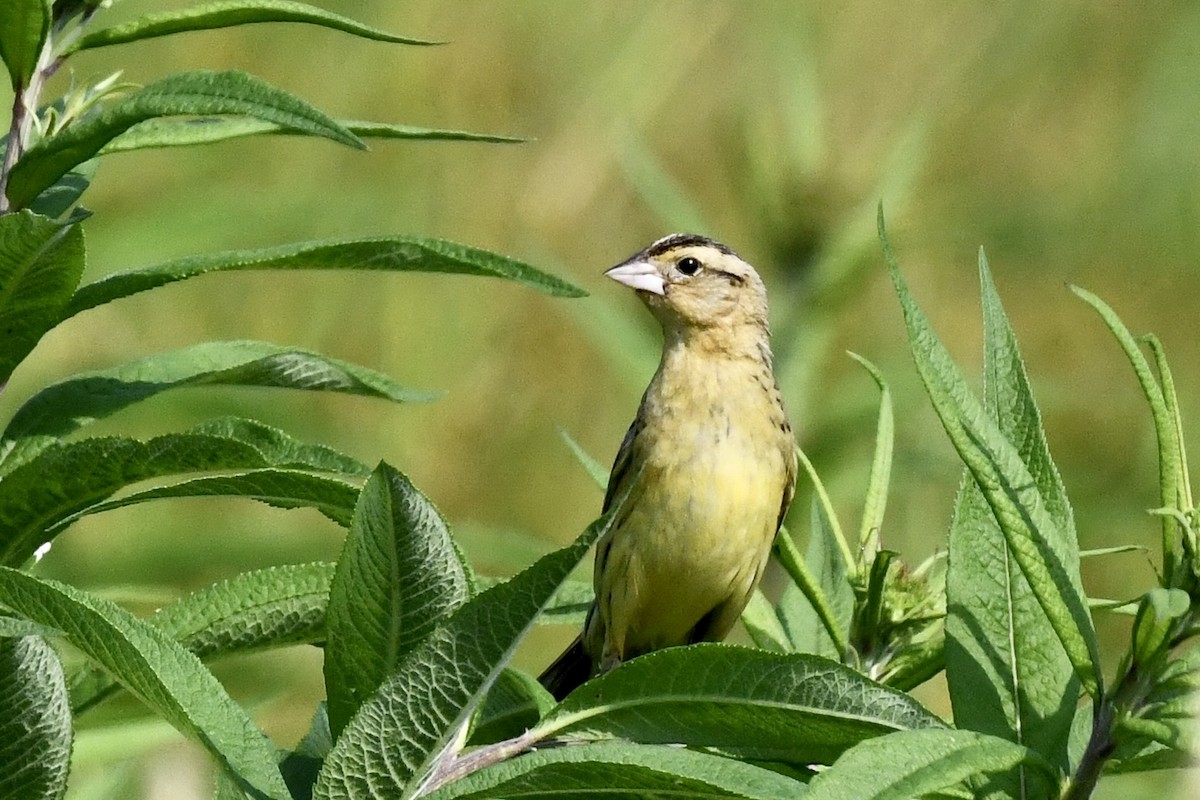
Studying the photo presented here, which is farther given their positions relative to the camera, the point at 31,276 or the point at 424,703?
the point at 31,276

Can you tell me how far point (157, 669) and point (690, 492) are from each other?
239 cm

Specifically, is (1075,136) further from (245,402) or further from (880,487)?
(880,487)

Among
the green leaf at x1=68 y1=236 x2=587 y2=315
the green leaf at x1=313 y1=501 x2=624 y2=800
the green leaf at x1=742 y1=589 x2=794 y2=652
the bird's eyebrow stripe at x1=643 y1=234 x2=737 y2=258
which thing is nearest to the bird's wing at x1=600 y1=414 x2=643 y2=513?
the bird's eyebrow stripe at x1=643 y1=234 x2=737 y2=258

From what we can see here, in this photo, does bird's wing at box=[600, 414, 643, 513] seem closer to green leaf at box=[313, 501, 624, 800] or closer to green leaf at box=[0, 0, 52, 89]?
green leaf at box=[0, 0, 52, 89]

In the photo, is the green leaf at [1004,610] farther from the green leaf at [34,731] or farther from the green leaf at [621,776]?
the green leaf at [34,731]

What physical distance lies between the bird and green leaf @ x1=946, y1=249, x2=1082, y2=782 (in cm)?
174

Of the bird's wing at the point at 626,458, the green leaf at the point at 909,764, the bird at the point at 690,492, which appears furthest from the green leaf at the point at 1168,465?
the bird's wing at the point at 626,458

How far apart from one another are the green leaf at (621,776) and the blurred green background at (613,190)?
12.9 feet

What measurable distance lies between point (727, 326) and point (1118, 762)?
2409 millimetres

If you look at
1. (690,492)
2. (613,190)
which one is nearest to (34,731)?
(690,492)

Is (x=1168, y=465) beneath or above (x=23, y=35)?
beneath

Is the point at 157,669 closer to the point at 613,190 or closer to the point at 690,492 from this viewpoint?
the point at 690,492

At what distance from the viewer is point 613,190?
9.44 meters

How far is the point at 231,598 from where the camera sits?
74.2 inches
